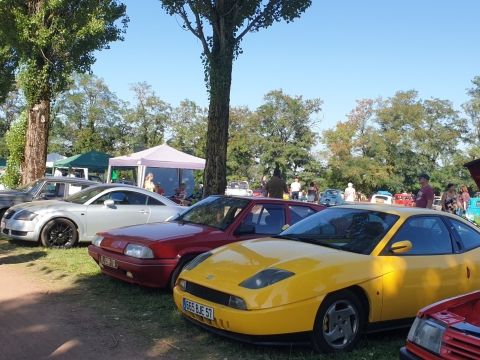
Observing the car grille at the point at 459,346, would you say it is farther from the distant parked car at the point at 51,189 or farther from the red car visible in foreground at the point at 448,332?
the distant parked car at the point at 51,189

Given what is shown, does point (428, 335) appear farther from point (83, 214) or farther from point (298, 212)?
point (83, 214)

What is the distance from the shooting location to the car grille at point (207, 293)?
15.5 feet

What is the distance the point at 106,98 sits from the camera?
64.2m

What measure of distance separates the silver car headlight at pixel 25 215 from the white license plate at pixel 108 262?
3752 millimetres

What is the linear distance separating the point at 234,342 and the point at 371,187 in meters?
61.4

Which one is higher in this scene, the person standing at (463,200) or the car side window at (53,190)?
the person standing at (463,200)

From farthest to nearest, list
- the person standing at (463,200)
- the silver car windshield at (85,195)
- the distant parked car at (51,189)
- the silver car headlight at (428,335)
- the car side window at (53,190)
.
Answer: the person standing at (463,200)
the car side window at (53,190)
the distant parked car at (51,189)
the silver car windshield at (85,195)
the silver car headlight at (428,335)

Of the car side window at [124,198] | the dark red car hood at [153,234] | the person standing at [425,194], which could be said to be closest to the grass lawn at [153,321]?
the dark red car hood at [153,234]

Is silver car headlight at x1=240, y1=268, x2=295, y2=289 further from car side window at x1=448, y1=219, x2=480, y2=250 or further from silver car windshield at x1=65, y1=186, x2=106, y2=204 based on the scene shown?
silver car windshield at x1=65, y1=186, x2=106, y2=204

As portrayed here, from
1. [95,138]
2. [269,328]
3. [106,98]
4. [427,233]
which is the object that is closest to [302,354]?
[269,328]

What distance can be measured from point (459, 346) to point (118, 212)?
8.55 m

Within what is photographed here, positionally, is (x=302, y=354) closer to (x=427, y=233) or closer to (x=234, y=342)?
(x=234, y=342)

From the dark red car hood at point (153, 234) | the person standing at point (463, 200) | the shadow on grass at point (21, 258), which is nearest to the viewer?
the dark red car hood at point (153, 234)

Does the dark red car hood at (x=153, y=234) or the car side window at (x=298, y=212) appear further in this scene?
the car side window at (x=298, y=212)
